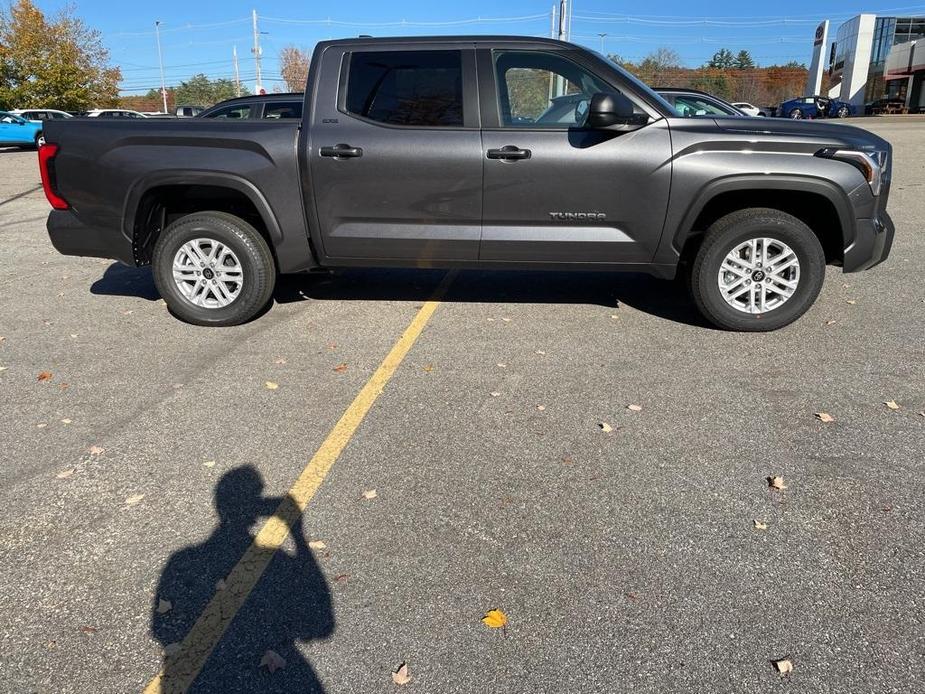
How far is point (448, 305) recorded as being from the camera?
6.28 m

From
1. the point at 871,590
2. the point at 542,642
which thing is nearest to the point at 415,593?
the point at 542,642

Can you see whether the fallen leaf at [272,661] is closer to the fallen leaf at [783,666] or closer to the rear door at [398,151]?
the fallen leaf at [783,666]

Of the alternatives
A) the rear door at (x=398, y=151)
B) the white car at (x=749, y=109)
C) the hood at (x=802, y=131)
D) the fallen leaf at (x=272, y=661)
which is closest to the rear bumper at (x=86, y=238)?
the rear door at (x=398, y=151)

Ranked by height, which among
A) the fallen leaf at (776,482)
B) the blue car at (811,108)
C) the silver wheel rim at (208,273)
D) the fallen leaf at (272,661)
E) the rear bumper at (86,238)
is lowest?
the fallen leaf at (272,661)

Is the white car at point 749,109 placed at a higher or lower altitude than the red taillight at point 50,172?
higher

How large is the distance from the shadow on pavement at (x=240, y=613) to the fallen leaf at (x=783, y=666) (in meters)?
1.44

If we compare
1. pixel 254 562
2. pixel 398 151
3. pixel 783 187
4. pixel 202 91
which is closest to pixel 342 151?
pixel 398 151

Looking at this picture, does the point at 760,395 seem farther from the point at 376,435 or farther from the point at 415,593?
the point at 415,593

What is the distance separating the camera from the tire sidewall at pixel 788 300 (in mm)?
5145

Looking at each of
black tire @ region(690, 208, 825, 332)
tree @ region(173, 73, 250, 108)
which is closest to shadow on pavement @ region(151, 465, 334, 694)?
black tire @ region(690, 208, 825, 332)

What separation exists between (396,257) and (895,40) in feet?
259

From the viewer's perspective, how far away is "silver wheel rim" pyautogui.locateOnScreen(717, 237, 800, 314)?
17.1 feet

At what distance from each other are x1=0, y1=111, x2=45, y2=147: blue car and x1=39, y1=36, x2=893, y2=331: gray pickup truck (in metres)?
27.4

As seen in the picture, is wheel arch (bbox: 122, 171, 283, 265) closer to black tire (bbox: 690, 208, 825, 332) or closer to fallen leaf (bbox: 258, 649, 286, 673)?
black tire (bbox: 690, 208, 825, 332)
